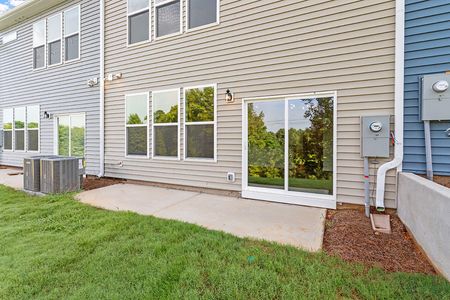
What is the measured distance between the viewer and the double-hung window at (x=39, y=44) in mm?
8961

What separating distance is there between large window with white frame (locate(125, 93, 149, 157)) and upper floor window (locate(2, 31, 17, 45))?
285 inches

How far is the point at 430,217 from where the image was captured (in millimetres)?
2557

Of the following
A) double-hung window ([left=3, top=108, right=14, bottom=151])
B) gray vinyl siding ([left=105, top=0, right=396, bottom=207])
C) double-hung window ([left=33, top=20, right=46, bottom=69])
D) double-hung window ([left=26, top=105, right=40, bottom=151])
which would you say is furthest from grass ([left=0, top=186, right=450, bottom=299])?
double-hung window ([left=3, top=108, right=14, bottom=151])

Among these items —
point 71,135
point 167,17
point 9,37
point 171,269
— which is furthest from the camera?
point 9,37

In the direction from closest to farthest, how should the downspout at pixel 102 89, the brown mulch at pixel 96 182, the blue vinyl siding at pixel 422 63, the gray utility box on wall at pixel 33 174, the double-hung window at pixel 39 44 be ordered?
the blue vinyl siding at pixel 422 63
the gray utility box on wall at pixel 33 174
the brown mulch at pixel 96 182
the downspout at pixel 102 89
the double-hung window at pixel 39 44

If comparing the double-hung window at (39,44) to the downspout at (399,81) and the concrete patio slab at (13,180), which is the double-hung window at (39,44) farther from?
the downspout at (399,81)

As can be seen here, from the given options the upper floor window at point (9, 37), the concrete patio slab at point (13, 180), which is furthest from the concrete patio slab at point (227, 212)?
the upper floor window at point (9, 37)

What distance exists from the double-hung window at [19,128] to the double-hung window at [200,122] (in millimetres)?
8102

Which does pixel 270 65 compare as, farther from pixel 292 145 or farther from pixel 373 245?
pixel 373 245

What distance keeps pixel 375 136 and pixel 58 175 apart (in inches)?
262

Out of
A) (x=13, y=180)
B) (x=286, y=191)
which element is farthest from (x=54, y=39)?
(x=286, y=191)

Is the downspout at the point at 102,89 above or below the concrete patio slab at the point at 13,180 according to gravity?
above

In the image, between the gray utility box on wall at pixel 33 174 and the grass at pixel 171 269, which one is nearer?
the grass at pixel 171 269

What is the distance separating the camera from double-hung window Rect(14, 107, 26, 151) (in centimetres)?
979
